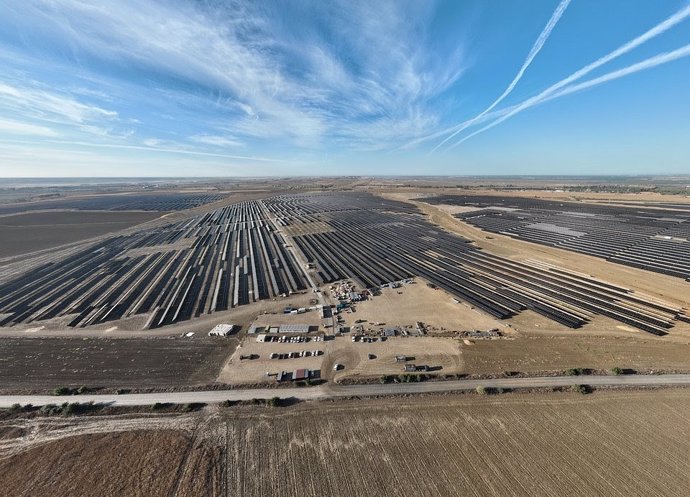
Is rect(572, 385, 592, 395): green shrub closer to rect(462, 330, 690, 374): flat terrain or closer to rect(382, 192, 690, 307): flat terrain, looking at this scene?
rect(462, 330, 690, 374): flat terrain

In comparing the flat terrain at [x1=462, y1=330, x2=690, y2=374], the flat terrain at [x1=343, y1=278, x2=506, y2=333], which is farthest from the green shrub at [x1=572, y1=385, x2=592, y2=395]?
the flat terrain at [x1=343, y1=278, x2=506, y2=333]

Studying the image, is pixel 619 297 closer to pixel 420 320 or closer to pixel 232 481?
pixel 420 320

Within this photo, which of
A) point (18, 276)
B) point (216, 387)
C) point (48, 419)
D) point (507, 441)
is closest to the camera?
point (507, 441)

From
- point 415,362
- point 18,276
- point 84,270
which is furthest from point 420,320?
point 18,276

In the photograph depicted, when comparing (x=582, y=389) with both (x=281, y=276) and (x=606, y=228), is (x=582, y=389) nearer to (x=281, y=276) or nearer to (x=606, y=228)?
(x=281, y=276)

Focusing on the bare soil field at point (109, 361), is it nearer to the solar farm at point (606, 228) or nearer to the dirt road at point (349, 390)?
the dirt road at point (349, 390)
